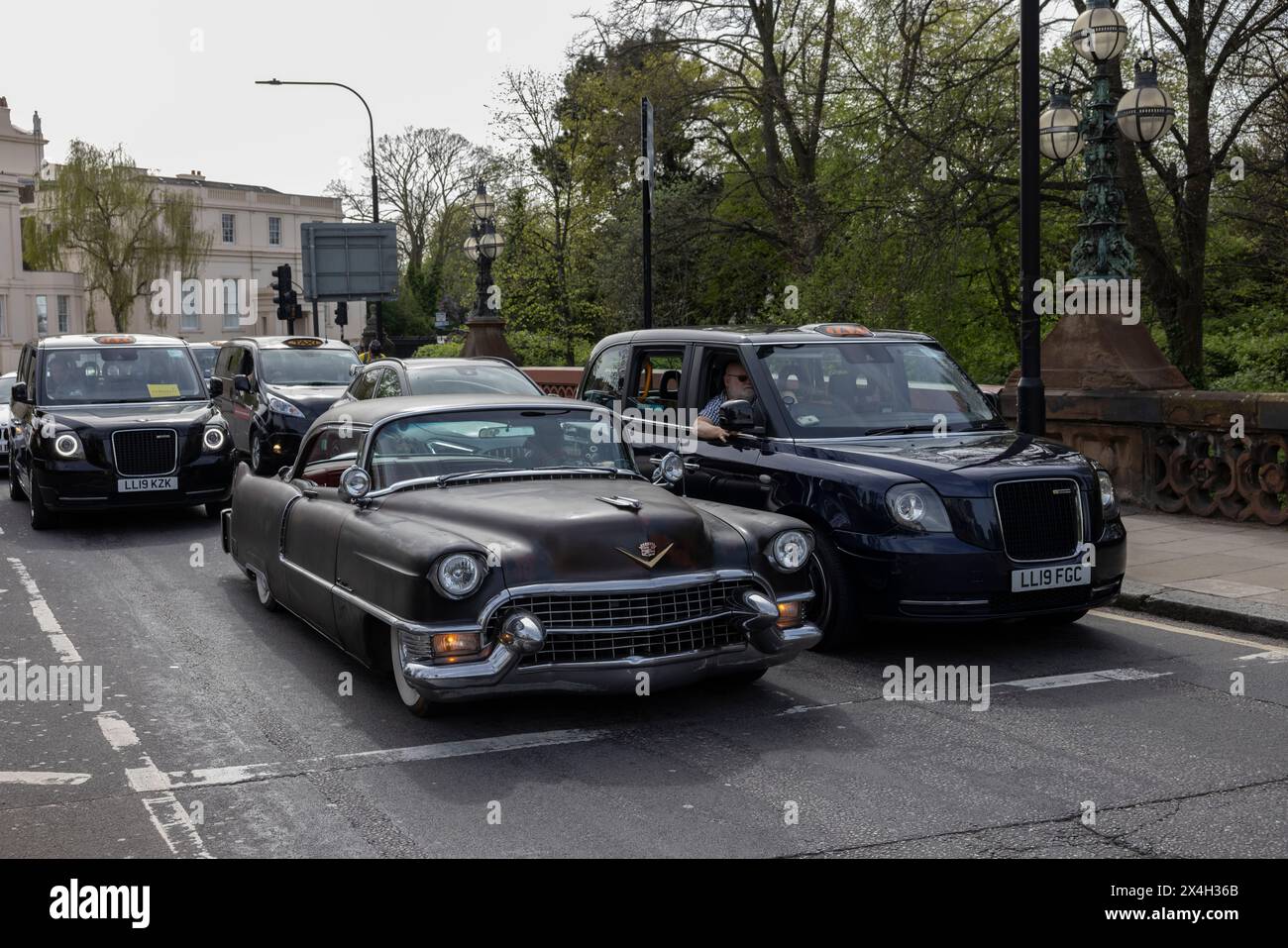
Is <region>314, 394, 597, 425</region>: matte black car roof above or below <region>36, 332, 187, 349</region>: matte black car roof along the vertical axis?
below

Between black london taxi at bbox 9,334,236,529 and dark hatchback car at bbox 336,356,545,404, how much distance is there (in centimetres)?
163

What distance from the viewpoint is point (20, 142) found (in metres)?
72.0

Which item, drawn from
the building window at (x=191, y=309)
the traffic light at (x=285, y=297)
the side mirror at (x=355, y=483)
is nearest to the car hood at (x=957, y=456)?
the side mirror at (x=355, y=483)

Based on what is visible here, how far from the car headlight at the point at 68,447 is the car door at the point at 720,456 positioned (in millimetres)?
6552

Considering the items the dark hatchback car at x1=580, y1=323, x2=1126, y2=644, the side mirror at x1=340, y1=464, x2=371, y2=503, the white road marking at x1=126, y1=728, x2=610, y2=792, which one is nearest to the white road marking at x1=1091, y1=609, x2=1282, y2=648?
the dark hatchback car at x1=580, y1=323, x2=1126, y2=644

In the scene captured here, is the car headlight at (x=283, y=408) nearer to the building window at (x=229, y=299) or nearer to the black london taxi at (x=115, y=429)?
the black london taxi at (x=115, y=429)

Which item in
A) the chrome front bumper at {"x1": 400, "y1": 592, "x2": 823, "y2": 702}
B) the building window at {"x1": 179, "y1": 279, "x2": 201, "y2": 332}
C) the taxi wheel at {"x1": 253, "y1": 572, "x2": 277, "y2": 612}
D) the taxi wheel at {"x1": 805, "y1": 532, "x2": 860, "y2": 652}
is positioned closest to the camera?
the chrome front bumper at {"x1": 400, "y1": 592, "x2": 823, "y2": 702}

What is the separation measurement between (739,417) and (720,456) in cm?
53

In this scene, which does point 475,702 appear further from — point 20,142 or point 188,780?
point 20,142

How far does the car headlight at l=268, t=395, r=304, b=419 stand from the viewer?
16.7 m

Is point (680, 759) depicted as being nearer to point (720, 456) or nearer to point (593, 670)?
point (593, 670)

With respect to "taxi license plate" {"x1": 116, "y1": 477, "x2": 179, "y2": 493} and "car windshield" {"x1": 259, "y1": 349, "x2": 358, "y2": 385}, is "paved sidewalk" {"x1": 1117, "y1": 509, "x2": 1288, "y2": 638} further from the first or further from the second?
"car windshield" {"x1": 259, "y1": 349, "x2": 358, "y2": 385}

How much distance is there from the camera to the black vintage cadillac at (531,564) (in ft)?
19.5
